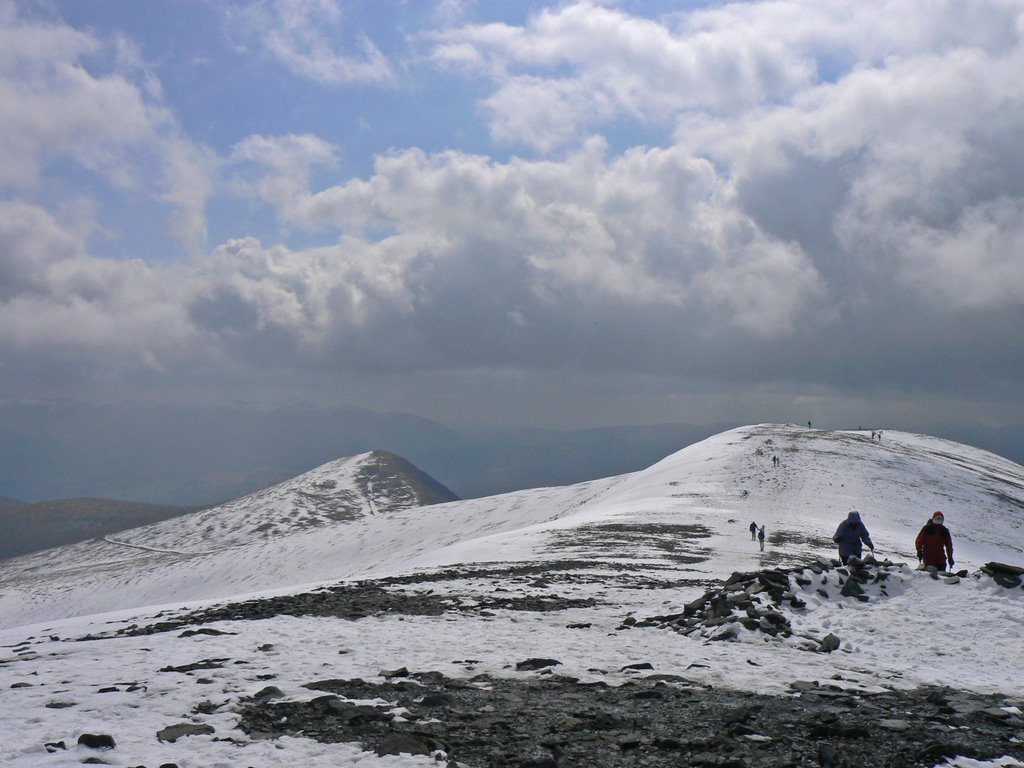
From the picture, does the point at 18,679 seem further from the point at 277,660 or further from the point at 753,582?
the point at 753,582

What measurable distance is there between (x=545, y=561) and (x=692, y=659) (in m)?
17.6

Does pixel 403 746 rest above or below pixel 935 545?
below

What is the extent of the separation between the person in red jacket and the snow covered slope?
29.4ft

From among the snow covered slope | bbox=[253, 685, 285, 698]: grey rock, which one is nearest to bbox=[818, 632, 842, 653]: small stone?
bbox=[253, 685, 285, 698]: grey rock

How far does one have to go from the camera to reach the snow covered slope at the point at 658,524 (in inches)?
1714

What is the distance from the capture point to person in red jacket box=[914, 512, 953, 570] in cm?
2159

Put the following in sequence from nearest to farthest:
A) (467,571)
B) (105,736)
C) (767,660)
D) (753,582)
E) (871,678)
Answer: (105,736) → (871,678) → (767,660) → (753,582) → (467,571)

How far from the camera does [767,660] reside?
14008 mm

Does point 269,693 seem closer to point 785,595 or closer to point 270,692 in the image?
point 270,692

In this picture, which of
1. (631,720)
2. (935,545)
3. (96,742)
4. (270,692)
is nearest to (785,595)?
(935,545)

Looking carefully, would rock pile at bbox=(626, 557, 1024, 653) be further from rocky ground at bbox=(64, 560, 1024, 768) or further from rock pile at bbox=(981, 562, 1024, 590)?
rocky ground at bbox=(64, 560, 1024, 768)

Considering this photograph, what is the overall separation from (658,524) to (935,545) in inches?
1096

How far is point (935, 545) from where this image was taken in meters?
21.7

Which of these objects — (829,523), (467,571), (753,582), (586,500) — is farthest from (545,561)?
(586,500)
